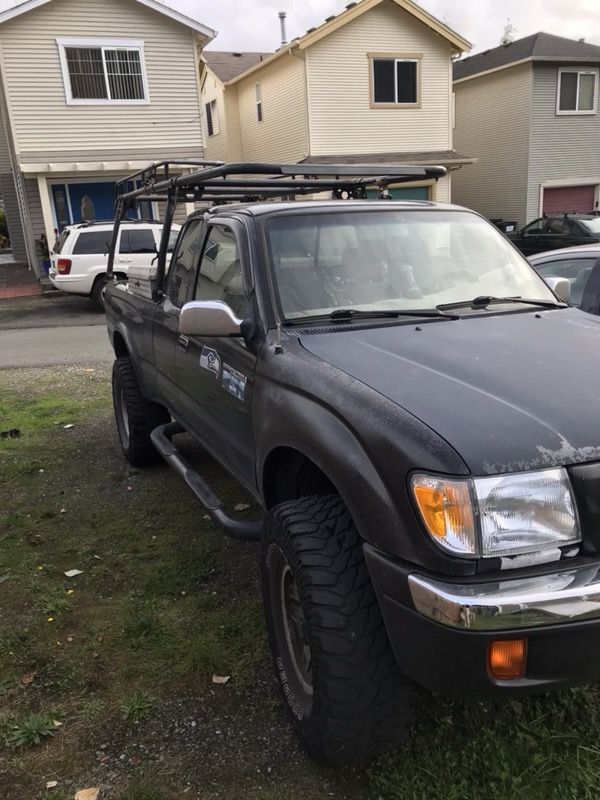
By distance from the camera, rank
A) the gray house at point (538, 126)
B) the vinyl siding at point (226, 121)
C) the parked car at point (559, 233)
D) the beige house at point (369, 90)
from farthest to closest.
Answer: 1. the vinyl siding at point (226, 121)
2. the gray house at point (538, 126)
3. the beige house at point (369, 90)
4. the parked car at point (559, 233)

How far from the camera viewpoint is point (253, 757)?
100 inches

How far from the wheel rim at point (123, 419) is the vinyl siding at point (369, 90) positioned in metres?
16.8

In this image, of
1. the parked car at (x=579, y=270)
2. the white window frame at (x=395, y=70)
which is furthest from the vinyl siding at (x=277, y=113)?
the parked car at (x=579, y=270)

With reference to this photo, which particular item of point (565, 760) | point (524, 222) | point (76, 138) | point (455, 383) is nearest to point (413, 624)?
point (455, 383)

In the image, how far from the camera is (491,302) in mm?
3285

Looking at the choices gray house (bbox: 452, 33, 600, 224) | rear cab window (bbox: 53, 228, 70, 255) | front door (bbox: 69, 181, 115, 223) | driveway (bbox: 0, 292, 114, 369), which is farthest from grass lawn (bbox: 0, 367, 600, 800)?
gray house (bbox: 452, 33, 600, 224)

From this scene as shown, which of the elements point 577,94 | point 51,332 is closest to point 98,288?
point 51,332

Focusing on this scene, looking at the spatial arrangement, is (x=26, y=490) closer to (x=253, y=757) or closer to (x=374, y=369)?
(x=253, y=757)

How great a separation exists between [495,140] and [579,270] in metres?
A: 22.4

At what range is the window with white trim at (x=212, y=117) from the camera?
27062 mm

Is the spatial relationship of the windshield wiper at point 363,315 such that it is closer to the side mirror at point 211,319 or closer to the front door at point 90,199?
the side mirror at point 211,319

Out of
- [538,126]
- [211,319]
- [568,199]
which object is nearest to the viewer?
[211,319]

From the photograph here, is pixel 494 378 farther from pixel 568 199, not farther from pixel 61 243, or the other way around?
pixel 568 199

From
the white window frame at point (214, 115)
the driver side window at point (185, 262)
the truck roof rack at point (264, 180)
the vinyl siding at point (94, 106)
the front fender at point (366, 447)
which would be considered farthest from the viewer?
the white window frame at point (214, 115)
